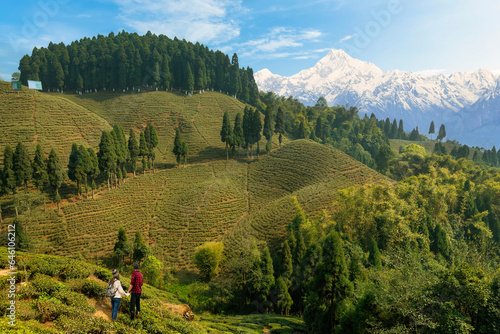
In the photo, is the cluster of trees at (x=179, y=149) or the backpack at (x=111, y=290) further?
the cluster of trees at (x=179, y=149)

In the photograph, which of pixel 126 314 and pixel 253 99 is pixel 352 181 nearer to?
pixel 126 314

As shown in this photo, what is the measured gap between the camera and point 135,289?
10.1 meters

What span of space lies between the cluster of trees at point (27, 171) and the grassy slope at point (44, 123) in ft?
34.9

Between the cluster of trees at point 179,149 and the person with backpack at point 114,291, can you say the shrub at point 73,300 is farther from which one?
the cluster of trees at point 179,149

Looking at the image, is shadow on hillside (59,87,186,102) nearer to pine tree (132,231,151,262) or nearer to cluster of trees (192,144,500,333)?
pine tree (132,231,151,262)

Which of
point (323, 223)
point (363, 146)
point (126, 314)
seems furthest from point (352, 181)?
point (363, 146)

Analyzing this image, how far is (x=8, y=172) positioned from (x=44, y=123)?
28442mm

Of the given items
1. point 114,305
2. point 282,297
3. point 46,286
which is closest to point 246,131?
point 282,297

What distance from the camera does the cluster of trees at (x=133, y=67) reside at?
303ft

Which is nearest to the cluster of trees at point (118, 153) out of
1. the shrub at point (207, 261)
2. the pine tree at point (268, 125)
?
the shrub at point (207, 261)

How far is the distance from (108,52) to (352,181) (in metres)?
106

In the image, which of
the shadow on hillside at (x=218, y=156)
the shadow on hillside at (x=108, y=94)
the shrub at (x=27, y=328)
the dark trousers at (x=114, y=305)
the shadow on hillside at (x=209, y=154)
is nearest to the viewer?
the shrub at (x=27, y=328)

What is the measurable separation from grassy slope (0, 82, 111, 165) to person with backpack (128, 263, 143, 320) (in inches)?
2145

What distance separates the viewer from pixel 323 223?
3666 cm
